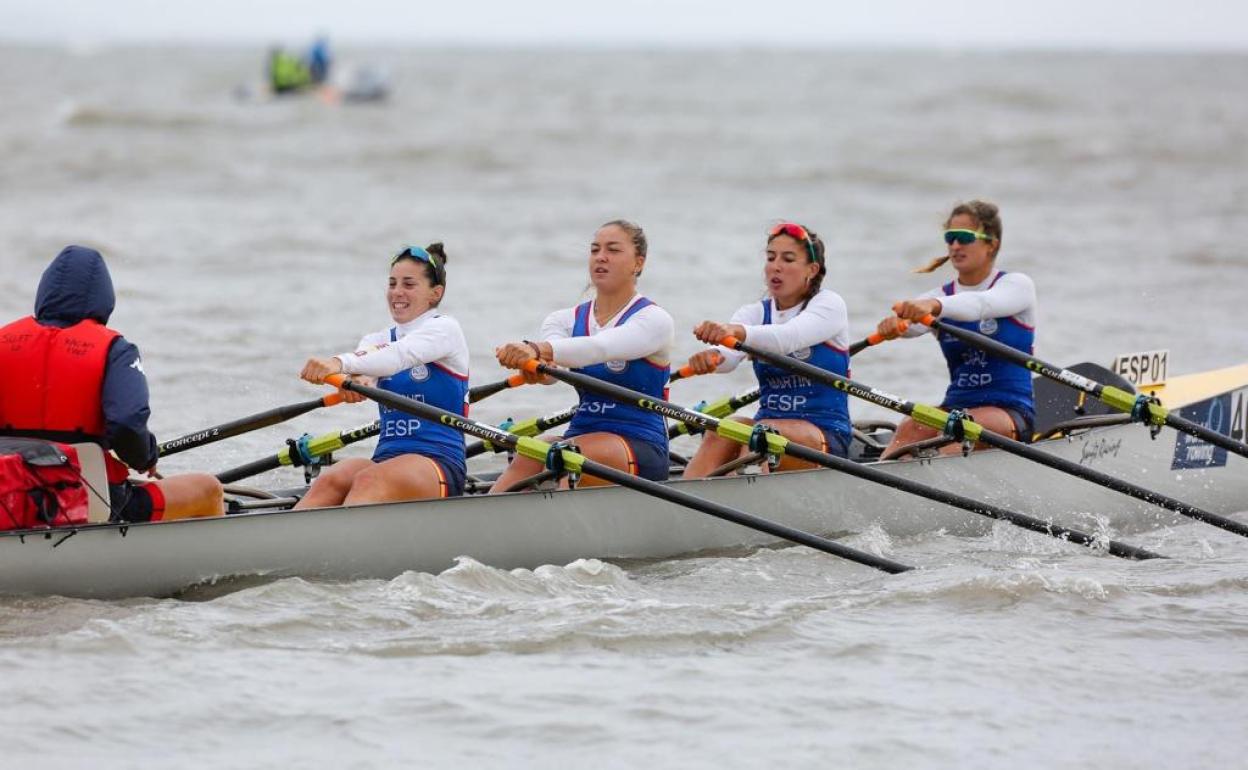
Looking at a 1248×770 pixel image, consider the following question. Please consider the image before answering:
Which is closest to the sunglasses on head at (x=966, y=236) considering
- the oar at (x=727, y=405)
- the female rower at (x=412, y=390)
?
the oar at (x=727, y=405)

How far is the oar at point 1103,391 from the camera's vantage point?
8531 mm

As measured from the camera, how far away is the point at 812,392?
8.44 m

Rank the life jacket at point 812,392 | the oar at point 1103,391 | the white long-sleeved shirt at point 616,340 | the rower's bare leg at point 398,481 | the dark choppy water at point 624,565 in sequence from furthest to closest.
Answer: the oar at point 1103,391, the life jacket at point 812,392, the white long-sleeved shirt at point 616,340, the rower's bare leg at point 398,481, the dark choppy water at point 624,565

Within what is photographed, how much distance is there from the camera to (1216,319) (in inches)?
663

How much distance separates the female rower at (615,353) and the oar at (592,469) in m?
0.26

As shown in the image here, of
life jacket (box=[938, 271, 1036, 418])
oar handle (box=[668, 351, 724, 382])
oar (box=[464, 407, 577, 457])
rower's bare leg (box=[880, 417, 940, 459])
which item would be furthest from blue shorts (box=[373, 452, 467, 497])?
life jacket (box=[938, 271, 1036, 418])

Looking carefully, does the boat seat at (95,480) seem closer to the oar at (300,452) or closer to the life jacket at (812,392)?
the oar at (300,452)

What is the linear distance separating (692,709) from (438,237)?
55.8 feet

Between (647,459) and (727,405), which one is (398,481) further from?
(727,405)

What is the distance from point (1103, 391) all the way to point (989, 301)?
75 cm

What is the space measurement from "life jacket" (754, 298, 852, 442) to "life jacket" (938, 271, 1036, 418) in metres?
0.85

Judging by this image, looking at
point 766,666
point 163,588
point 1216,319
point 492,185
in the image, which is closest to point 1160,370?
point 766,666

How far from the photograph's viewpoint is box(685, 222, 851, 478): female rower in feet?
27.0

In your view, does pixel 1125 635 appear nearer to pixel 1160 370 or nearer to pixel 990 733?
pixel 990 733
